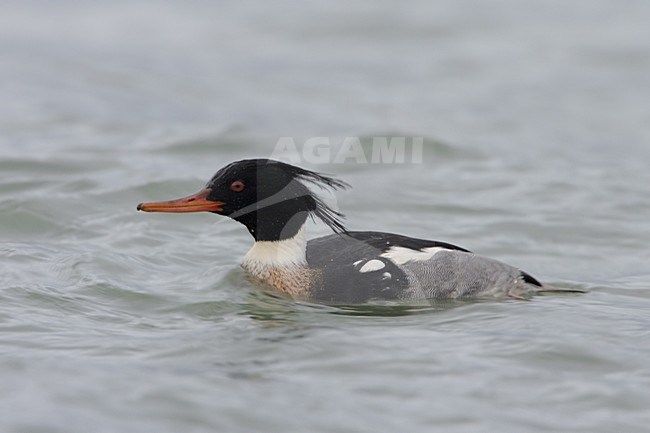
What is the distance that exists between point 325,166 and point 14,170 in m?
3.99

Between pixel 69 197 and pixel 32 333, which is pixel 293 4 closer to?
pixel 69 197

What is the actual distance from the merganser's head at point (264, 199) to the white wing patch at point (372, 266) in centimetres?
46

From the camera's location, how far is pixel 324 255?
393 inches

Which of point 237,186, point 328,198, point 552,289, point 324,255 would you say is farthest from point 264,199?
point 552,289

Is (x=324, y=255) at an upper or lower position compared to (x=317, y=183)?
lower

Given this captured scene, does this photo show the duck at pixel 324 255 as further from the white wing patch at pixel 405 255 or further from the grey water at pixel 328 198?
the grey water at pixel 328 198

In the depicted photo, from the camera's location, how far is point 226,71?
20.7 m

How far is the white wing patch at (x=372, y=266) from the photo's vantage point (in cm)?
966

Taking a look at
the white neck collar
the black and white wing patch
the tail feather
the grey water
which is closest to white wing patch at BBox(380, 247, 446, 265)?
the black and white wing patch

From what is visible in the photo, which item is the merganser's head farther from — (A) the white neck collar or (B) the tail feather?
(B) the tail feather

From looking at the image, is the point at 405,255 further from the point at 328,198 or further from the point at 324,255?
the point at 328,198

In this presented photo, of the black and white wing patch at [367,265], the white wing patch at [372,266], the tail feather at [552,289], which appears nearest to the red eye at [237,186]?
the black and white wing patch at [367,265]

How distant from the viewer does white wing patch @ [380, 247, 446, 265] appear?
977 cm

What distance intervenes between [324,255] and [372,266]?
19.9 inches
